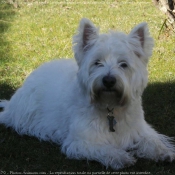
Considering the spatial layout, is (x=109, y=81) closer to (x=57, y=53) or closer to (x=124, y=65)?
(x=124, y=65)

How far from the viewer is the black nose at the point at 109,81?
13.8ft

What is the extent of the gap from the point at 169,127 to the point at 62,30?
5259 millimetres

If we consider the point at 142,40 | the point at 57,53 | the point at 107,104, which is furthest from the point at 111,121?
the point at 57,53

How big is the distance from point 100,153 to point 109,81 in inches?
31.5

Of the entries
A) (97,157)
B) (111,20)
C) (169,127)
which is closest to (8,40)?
(111,20)

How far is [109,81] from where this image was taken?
166 inches

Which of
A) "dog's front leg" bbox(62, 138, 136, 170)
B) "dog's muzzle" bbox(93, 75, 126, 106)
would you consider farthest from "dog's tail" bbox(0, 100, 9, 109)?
"dog's muzzle" bbox(93, 75, 126, 106)

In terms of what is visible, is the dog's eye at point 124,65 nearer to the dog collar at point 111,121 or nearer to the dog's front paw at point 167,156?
the dog collar at point 111,121

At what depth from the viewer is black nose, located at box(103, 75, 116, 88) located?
4211mm

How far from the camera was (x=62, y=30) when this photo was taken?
34.0 feet

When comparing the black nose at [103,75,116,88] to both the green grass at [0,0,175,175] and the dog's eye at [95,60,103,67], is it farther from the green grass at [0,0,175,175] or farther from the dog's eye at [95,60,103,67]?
the green grass at [0,0,175,175]

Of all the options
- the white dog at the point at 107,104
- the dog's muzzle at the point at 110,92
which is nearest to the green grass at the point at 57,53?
the white dog at the point at 107,104

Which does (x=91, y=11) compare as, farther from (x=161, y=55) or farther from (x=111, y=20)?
(x=161, y=55)

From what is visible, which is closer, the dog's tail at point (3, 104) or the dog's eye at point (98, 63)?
the dog's eye at point (98, 63)
